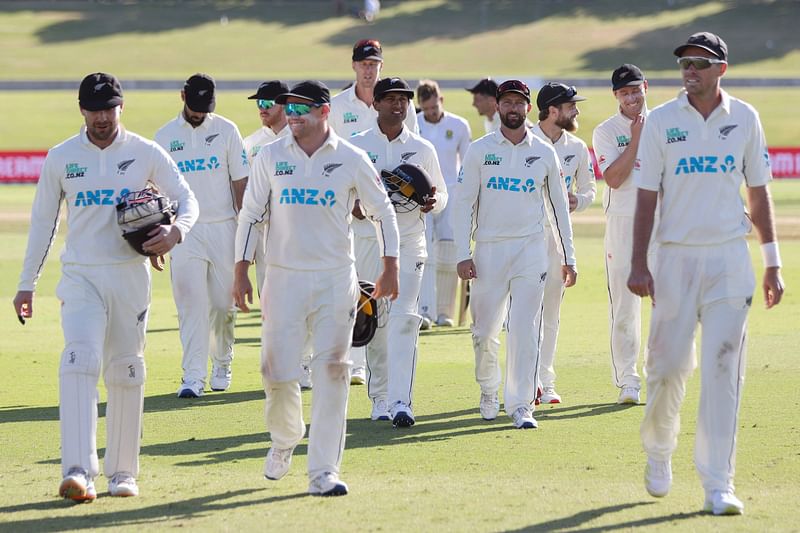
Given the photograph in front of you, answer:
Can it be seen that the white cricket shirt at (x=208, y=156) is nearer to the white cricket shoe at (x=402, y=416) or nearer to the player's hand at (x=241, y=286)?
the white cricket shoe at (x=402, y=416)

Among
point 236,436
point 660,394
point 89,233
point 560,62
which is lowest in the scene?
point 236,436

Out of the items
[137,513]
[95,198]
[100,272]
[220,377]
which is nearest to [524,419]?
[220,377]

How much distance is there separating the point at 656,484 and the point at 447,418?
296 cm

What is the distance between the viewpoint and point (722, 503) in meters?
7.25

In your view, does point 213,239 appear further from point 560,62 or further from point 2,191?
point 560,62

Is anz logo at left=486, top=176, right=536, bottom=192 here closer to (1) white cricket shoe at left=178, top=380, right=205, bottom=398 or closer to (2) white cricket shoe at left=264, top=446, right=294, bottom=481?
(2) white cricket shoe at left=264, top=446, right=294, bottom=481

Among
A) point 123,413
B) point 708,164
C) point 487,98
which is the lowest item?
point 123,413

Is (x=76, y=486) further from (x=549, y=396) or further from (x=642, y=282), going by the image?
(x=549, y=396)

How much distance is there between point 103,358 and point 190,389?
3.37m

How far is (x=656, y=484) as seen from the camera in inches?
299

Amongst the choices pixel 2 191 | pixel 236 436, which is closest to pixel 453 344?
pixel 236 436

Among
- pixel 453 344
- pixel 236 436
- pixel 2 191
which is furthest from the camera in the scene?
pixel 2 191

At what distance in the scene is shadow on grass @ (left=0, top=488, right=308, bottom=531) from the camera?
718 centimetres

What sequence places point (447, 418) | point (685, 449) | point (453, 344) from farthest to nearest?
point (453, 344), point (447, 418), point (685, 449)
